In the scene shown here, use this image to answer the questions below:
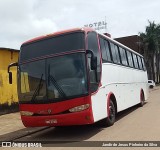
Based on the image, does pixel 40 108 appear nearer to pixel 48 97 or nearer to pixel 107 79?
pixel 48 97

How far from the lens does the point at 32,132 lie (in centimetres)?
1171

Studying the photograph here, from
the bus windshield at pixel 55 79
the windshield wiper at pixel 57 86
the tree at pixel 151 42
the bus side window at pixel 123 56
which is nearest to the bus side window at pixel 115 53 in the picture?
the bus side window at pixel 123 56

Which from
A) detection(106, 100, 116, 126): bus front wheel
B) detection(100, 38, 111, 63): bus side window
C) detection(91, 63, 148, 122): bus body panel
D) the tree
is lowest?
detection(106, 100, 116, 126): bus front wheel

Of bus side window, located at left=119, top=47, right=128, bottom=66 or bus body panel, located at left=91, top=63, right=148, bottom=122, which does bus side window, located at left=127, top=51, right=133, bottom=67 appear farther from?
bus side window, located at left=119, top=47, right=128, bottom=66

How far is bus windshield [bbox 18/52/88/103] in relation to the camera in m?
9.62

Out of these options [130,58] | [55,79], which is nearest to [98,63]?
[55,79]

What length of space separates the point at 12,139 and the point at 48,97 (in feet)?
6.30

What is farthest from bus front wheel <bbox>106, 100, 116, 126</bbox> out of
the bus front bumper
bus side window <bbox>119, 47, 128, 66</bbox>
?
bus side window <bbox>119, 47, 128, 66</bbox>

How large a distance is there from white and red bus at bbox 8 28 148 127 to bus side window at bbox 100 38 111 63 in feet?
0.33

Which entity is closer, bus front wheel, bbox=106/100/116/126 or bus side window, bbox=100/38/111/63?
bus front wheel, bbox=106/100/116/126

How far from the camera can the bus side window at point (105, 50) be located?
11.5 metres

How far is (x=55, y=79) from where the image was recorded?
9844 millimetres

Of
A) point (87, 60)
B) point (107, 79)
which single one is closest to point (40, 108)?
point (87, 60)

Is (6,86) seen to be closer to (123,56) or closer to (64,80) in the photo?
(123,56)
